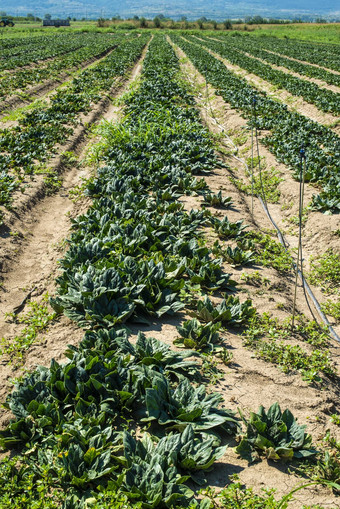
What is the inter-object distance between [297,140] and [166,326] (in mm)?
9422

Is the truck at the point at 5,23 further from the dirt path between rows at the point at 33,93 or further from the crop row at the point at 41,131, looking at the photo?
the crop row at the point at 41,131

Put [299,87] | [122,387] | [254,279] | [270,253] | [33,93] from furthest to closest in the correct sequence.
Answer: [299,87] < [33,93] < [270,253] < [254,279] < [122,387]

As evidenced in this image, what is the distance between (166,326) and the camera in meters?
5.19

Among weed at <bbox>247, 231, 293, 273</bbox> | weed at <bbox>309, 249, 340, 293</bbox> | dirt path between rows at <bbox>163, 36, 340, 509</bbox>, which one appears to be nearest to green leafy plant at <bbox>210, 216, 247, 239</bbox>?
weed at <bbox>247, 231, 293, 273</bbox>

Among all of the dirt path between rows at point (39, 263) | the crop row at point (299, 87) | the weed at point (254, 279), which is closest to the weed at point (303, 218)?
the weed at point (254, 279)

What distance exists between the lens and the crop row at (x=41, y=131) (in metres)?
9.97

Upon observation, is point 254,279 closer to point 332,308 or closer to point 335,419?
point 332,308

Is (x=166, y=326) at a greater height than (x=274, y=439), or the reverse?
(x=166, y=326)

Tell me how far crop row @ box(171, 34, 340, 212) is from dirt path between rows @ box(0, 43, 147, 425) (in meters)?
4.14

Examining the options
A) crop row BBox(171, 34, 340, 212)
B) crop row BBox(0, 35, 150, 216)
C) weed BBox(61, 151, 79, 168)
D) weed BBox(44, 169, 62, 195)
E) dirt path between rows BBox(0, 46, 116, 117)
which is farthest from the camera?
dirt path between rows BBox(0, 46, 116, 117)

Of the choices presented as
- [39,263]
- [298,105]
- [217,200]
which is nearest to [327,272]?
[217,200]

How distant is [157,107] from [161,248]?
994 centimetres

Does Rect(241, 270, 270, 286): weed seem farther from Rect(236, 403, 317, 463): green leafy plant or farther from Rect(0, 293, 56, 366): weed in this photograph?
Rect(0, 293, 56, 366): weed

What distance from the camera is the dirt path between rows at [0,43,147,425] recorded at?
4.70 metres
